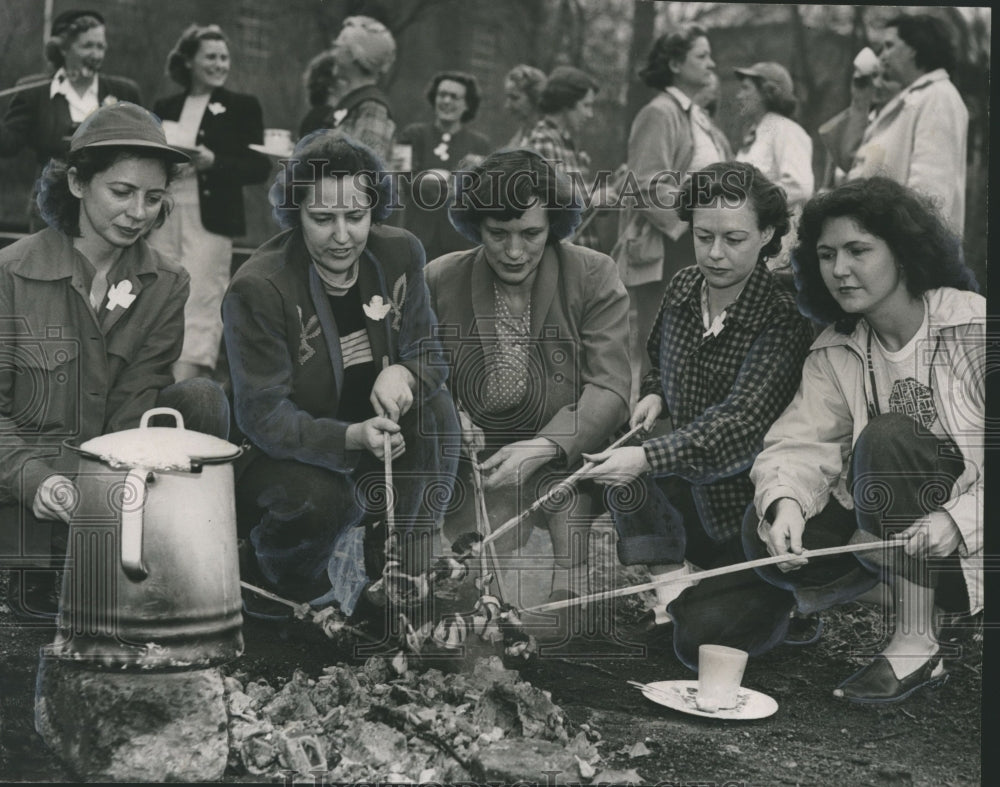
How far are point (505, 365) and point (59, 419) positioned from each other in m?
1.58

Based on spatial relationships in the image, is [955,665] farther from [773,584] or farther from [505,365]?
[505,365]

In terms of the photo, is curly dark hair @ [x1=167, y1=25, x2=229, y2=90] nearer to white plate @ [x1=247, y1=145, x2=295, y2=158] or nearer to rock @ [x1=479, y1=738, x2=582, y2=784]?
white plate @ [x1=247, y1=145, x2=295, y2=158]

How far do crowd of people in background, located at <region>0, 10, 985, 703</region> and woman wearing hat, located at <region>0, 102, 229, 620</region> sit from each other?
0.01 meters

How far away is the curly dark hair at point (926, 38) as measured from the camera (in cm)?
479

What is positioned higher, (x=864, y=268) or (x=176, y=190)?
(x=176, y=190)

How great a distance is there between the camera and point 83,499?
4.48 m

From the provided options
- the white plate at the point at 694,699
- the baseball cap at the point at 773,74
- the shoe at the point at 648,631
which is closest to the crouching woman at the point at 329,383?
the shoe at the point at 648,631

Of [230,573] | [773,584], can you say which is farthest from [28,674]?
[773,584]

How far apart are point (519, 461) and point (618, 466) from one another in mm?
359

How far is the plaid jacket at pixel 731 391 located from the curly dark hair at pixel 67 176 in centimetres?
199

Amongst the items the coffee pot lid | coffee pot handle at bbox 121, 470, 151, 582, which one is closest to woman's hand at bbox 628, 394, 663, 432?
the coffee pot lid

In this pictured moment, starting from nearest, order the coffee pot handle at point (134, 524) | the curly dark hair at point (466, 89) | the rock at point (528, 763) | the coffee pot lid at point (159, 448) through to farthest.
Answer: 1. the coffee pot handle at point (134, 524)
2. the coffee pot lid at point (159, 448)
3. the rock at point (528, 763)
4. the curly dark hair at point (466, 89)

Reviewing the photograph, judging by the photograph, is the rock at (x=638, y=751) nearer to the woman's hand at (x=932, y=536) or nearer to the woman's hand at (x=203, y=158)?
the woman's hand at (x=932, y=536)

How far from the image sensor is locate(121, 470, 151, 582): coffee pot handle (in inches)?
165
